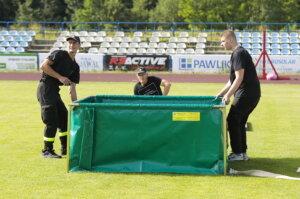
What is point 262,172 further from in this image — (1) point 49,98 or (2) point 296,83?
(2) point 296,83

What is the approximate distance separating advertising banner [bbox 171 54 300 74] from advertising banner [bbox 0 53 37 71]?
333 inches

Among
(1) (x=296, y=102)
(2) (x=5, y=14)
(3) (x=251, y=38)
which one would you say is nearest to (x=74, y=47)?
(1) (x=296, y=102)

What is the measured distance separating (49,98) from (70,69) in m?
0.56

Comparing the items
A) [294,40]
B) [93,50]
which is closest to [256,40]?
[294,40]

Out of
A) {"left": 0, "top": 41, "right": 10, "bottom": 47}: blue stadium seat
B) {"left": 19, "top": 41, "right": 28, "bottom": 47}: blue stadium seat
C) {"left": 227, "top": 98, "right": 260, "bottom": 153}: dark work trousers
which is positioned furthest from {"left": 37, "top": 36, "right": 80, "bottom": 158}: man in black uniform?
{"left": 0, "top": 41, "right": 10, "bottom": 47}: blue stadium seat

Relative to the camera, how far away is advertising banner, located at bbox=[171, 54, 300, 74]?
3156 cm

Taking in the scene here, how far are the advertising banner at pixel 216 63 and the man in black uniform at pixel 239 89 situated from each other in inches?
896

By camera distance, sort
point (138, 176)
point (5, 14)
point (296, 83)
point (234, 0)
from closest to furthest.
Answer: point (138, 176) → point (296, 83) → point (234, 0) → point (5, 14)

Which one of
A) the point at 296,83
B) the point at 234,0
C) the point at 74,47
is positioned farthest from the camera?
the point at 234,0

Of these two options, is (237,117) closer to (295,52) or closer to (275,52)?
(275,52)

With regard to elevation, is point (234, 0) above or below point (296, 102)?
above

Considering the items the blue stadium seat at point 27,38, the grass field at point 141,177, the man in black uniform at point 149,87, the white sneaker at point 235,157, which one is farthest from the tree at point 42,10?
the white sneaker at point 235,157

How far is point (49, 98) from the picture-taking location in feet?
28.7

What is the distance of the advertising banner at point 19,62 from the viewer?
111 feet
